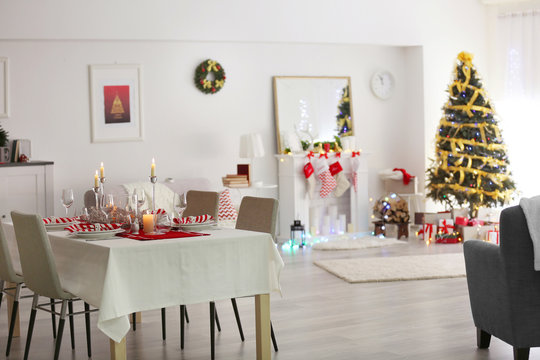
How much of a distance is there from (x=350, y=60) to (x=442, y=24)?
1404 millimetres

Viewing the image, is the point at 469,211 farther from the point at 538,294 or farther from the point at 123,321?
the point at 123,321

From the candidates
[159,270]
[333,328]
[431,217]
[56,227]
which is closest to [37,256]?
[56,227]

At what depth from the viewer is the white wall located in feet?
26.9

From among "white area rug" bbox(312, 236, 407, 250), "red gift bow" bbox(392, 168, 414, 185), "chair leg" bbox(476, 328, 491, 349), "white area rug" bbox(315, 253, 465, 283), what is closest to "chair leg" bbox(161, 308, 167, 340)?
"chair leg" bbox(476, 328, 491, 349)

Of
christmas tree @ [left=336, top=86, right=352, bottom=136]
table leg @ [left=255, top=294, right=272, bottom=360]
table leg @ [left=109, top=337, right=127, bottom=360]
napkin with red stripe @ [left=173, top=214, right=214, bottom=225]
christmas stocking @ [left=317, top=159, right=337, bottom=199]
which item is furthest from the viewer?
christmas tree @ [left=336, top=86, right=352, bottom=136]

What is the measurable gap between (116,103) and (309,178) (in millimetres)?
2492

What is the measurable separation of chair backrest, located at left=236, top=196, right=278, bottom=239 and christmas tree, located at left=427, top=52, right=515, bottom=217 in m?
5.05

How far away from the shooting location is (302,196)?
960cm

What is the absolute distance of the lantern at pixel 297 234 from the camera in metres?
9.26

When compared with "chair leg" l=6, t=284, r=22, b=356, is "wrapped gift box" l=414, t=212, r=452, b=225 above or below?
above

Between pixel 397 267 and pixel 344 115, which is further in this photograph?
pixel 344 115

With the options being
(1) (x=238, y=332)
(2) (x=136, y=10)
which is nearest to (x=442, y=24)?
(2) (x=136, y=10)

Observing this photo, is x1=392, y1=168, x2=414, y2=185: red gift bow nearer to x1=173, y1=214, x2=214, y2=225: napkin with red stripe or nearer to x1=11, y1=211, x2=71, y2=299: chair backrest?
x1=173, y1=214, x2=214, y2=225: napkin with red stripe

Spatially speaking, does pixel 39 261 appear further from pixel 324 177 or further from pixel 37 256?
pixel 324 177
